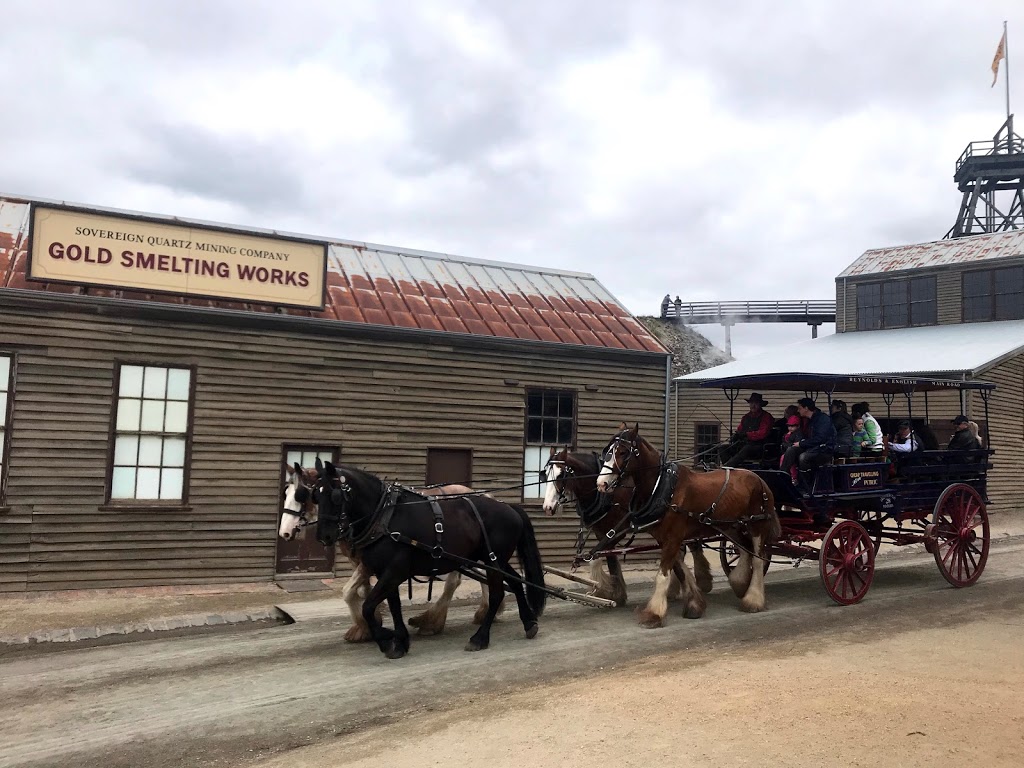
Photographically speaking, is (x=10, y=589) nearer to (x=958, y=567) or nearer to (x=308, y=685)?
(x=308, y=685)

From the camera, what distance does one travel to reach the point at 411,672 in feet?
21.1

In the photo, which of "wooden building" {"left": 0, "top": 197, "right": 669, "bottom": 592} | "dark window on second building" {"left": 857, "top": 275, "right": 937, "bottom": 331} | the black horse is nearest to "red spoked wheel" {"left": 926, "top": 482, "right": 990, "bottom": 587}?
"wooden building" {"left": 0, "top": 197, "right": 669, "bottom": 592}

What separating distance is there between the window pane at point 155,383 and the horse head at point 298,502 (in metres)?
4.76

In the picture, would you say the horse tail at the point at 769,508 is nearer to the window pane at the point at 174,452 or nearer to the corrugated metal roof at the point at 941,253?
the window pane at the point at 174,452

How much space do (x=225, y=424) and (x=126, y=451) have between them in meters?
1.33

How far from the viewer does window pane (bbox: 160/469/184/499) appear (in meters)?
10.4

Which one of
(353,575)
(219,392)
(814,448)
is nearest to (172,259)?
(219,392)

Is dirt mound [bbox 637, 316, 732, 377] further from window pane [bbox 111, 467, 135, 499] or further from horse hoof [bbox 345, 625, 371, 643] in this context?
horse hoof [bbox 345, 625, 371, 643]

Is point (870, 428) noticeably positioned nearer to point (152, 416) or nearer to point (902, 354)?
point (152, 416)

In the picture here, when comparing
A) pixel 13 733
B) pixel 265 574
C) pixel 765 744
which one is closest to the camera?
pixel 765 744

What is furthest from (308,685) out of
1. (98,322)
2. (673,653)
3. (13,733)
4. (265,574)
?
(98,322)

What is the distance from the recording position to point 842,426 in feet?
31.8

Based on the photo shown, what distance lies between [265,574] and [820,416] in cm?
803

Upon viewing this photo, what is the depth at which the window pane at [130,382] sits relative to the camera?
1024 cm
